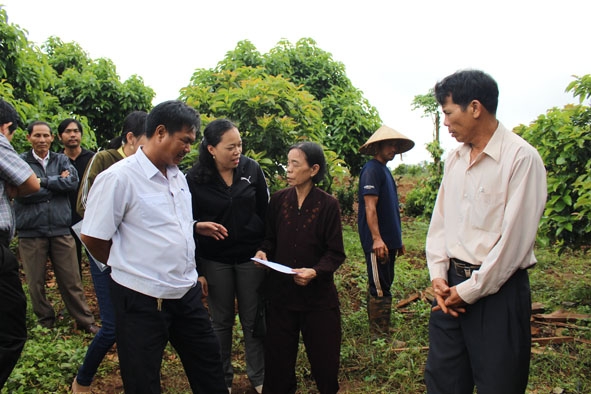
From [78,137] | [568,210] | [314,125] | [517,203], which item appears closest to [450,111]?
[517,203]

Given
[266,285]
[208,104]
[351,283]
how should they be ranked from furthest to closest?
[351,283] < [208,104] < [266,285]

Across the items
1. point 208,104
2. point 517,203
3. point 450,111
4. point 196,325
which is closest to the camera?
point 517,203

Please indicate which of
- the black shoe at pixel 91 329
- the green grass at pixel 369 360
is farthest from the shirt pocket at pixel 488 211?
the black shoe at pixel 91 329

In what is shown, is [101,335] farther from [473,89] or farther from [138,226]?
[473,89]

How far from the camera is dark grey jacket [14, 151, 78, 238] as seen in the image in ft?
15.4

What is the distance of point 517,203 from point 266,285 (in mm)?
1863

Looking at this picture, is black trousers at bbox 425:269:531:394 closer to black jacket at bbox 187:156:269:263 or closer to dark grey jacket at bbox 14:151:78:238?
black jacket at bbox 187:156:269:263

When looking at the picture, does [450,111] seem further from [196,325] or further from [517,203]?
[196,325]

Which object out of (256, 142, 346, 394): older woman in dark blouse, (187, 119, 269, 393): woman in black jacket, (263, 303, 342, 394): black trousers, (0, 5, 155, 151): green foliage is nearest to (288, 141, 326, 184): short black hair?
(256, 142, 346, 394): older woman in dark blouse

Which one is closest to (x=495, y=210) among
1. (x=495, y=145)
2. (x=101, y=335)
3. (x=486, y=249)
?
(x=486, y=249)

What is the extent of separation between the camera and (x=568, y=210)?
532cm

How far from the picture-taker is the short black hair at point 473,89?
2.30 metres

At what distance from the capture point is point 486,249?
2.30 m

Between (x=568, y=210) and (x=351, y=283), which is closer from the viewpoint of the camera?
(x=568, y=210)
